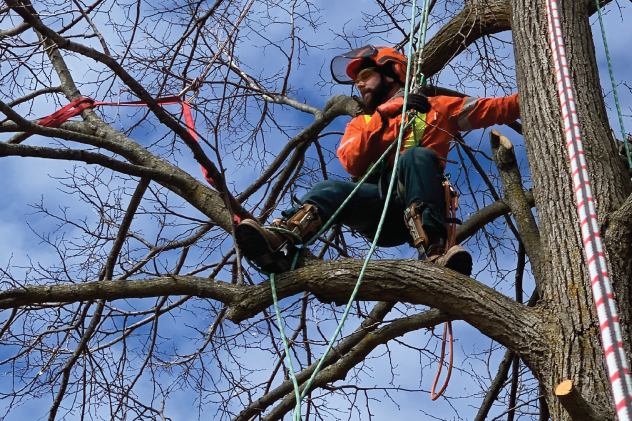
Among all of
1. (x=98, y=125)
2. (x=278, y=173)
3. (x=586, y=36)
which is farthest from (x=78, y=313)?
(x=586, y=36)

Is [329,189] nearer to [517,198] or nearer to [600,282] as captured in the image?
[517,198]

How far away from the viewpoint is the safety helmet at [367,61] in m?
4.25

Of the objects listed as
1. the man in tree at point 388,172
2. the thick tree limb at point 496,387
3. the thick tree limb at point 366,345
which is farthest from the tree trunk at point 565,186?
the thick tree limb at point 496,387

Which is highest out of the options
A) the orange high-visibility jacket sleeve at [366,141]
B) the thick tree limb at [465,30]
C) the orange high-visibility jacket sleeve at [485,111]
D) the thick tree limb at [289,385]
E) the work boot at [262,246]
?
the thick tree limb at [465,30]

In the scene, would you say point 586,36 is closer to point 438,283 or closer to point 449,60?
point 449,60

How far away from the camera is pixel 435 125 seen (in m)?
3.91

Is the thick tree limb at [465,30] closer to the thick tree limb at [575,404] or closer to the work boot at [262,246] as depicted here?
the work boot at [262,246]

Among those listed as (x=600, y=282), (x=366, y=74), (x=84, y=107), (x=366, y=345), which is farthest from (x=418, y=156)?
(x=84, y=107)

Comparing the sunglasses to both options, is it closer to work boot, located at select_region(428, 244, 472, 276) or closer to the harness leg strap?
the harness leg strap

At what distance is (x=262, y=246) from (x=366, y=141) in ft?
3.01

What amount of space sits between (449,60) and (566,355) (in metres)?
2.68

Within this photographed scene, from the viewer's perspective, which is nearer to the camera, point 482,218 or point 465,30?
point 482,218

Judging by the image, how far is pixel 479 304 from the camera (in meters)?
3.06

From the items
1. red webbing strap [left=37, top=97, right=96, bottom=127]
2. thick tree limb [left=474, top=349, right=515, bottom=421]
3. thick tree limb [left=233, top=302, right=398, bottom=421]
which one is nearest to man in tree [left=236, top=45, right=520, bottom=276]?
thick tree limb [left=233, top=302, right=398, bottom=421]
